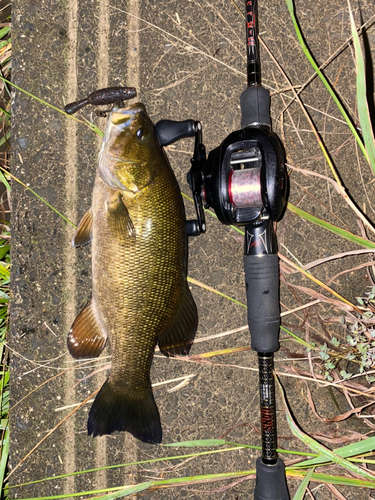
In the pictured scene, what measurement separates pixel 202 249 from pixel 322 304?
78 centimetres

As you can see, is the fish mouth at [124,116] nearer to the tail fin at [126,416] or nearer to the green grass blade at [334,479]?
the tail fin at [126,416]

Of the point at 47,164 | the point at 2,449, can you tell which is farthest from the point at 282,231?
the point at 2,449

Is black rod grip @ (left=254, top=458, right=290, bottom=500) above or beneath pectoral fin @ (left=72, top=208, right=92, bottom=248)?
beneath

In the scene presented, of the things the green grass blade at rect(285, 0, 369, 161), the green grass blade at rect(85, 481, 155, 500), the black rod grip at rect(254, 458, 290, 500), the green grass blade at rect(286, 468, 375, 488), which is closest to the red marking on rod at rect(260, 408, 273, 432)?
the black rod grip at rect(254, 458, 290, 500)

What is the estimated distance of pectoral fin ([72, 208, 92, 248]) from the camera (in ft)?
6.77

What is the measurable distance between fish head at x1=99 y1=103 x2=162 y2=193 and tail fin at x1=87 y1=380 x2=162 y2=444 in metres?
1.05

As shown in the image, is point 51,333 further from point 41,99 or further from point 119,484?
point 41,99

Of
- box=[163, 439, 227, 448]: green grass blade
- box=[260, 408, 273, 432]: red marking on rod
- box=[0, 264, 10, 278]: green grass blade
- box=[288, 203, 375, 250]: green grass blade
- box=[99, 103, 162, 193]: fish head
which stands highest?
box=[99, 103, 162, 193]: fish head

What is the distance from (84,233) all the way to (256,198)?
910mm

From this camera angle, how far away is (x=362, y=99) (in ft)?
5.81

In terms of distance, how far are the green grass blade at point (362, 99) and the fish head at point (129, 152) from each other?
964mm

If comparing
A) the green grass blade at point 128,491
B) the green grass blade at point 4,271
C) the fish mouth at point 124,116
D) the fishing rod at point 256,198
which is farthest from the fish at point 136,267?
the green grass blade at point 4,271

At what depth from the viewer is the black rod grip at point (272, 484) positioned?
6.11 ft

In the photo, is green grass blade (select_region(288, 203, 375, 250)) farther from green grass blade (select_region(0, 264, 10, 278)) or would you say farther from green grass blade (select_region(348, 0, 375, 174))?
green grass blade (select_region(0, 264, 10, 278))
